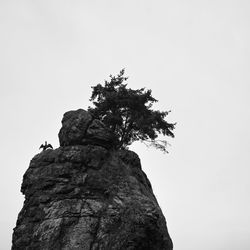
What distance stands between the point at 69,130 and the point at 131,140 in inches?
373

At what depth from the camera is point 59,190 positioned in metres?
31.2

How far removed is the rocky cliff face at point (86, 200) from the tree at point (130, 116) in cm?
432

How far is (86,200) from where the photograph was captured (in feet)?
99.2

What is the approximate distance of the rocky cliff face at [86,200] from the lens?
27.6 metres

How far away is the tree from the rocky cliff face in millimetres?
4317

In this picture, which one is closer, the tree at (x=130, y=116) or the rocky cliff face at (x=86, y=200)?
the rocky cliff face at (x=86, y=200)

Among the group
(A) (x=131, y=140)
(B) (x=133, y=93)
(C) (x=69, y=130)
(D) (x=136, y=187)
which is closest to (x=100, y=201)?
(D) (x=136, y=187)

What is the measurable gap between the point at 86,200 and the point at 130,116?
14.9 metres

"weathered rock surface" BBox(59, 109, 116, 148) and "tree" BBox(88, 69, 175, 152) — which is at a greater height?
"tree" BBox(88, 69, 175, 152)

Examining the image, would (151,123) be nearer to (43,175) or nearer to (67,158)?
(67,158)

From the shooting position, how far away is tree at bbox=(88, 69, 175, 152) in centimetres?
4100

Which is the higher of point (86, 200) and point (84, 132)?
point (84, 132)

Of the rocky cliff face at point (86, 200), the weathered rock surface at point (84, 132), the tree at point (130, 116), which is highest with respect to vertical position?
the tree at point (130, 116)

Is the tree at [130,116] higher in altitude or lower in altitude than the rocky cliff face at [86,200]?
higher
